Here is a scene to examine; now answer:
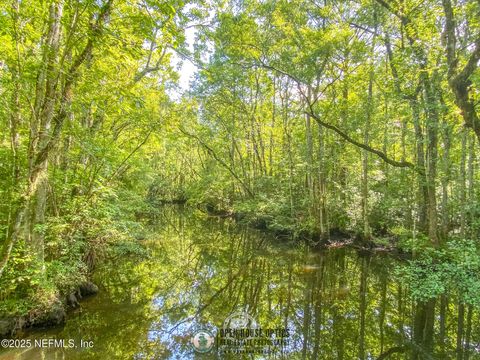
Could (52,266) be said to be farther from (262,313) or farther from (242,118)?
(242,118)

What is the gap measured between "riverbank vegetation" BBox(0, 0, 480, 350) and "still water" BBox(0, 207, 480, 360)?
109 cm

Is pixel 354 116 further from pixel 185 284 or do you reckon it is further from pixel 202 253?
pixel 185 284

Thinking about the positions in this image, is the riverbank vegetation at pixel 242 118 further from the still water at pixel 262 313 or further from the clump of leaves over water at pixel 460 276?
the still water at pixel 262 313

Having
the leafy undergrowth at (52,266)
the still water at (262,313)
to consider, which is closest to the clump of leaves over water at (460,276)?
the still water at (262,313)

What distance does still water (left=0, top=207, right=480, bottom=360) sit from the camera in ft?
16.1

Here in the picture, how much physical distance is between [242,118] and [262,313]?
49.9 ft

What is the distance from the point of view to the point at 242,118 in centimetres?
1948

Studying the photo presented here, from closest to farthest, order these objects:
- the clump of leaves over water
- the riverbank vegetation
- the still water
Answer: the riverbank vegetation < the still water < the clump of leaves over water

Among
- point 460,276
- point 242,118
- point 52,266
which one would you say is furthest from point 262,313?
point 242,118

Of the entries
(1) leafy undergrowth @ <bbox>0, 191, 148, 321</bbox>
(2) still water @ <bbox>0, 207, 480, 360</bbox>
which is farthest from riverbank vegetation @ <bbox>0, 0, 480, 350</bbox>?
(2) still water @ <bbox>0, 207, 480, 360</bbox>

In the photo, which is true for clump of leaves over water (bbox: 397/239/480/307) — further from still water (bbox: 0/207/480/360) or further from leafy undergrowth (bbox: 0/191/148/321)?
leafy undergrowth (bbox: 0/191/148/321)

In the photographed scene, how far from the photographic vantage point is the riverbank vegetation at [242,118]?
430 centimetres

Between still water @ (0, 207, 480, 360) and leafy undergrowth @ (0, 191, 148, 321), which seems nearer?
leafy undergrowth @ (0, 191, 148, 321)

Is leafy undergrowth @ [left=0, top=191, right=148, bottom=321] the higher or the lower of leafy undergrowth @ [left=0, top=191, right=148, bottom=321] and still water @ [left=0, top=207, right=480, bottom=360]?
the higher
